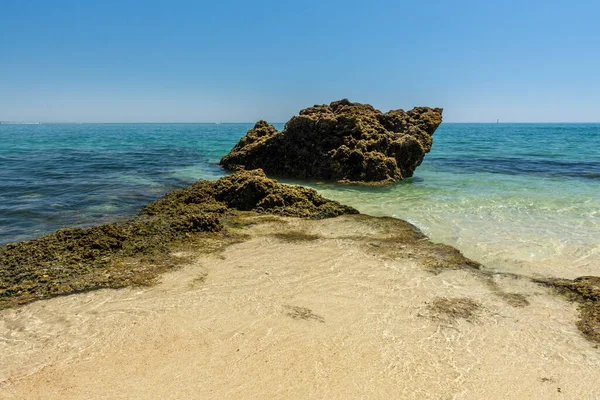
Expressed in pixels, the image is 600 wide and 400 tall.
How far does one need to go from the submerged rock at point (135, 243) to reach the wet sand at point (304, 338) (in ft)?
1.64

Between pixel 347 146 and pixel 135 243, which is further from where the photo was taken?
pixel 347 146

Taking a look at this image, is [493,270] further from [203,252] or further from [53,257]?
[53,257]

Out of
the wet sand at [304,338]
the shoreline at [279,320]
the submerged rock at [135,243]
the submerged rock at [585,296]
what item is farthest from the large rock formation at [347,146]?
the wet sand at [304,338]

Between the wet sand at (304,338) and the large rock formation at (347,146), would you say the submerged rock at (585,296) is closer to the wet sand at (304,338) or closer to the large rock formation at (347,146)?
the wet sand at (304,338)

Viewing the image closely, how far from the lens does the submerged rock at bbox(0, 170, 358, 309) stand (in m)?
6.19

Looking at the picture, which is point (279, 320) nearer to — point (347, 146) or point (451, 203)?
point (451, 203)

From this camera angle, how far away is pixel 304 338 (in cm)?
483

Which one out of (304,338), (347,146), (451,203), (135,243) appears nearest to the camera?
(304,338)

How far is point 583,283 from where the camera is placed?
6277mm

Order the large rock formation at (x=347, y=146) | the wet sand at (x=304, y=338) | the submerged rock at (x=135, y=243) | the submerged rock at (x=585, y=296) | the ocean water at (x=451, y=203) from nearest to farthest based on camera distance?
the wet sand at (x=304, y=338)
the submerged rock at (x=585, y=296)
the submerged rock at (x=135, y=243)
the ocean water at (x=451, y=203)
the large rock formation at (x=347, y=146)

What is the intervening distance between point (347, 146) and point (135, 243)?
1130cm

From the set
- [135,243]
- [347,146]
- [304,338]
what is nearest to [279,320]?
[304,338]

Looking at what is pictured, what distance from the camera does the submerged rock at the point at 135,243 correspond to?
20.3 feet

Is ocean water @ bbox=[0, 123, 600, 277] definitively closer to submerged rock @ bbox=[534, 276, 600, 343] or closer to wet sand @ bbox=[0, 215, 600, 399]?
submerged rock @ bbox=[534, 276, 600, 343]
